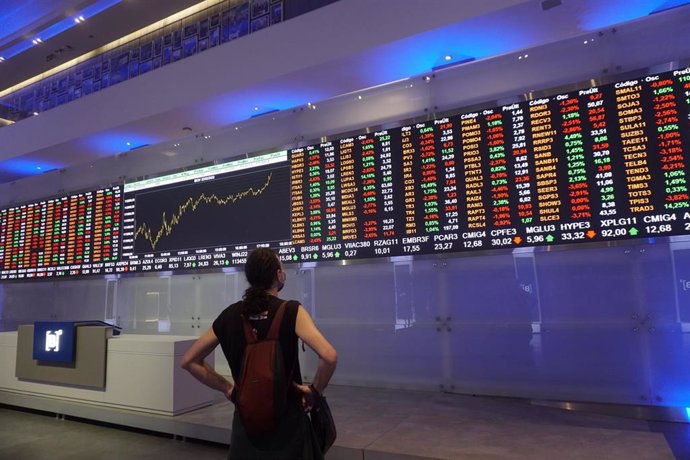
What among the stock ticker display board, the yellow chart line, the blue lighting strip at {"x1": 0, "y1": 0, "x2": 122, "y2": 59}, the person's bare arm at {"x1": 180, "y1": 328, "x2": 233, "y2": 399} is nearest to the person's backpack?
the person's bare arm at {"x1": 180, "y1": 328, "x2": 233, "y2": 399}

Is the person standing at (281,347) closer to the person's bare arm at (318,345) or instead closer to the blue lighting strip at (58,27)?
the person's bare arm at (318,345)

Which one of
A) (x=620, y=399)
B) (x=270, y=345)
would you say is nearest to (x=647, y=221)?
(x=620, y=399)

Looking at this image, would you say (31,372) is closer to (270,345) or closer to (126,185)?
(126,185)

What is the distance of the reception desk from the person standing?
7.94ft

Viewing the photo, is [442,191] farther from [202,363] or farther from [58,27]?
[58,27]

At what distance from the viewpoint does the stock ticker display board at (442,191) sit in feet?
11.7

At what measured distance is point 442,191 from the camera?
4.30m

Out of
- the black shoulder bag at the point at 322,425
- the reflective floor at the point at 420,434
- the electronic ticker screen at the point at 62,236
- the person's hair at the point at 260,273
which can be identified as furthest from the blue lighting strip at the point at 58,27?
the black shoulder bag at the point at 322,425

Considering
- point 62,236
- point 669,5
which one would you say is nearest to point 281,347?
point 669,5

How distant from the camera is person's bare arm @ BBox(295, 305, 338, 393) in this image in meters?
1.69

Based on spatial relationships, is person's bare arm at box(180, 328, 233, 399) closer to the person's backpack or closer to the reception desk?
the person's backpack

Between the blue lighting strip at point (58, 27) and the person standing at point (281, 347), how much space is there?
194 inches

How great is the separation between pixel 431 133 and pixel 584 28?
1.54m

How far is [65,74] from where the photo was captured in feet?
22.9
